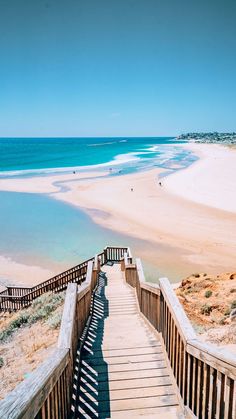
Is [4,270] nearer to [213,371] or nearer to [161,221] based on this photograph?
[161,221]

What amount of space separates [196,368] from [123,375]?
Answer: 133 cm

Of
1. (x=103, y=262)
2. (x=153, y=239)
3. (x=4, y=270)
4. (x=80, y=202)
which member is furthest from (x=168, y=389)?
(x=80, y=202)

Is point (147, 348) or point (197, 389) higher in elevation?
point (197, 389)

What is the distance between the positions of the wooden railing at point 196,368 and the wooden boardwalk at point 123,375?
0.25 m

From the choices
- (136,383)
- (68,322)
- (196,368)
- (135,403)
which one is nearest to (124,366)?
(136,383)

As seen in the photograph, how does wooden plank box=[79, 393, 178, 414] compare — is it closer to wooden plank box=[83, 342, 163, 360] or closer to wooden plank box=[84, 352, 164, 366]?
wooden plank box=[84, 352, 164, 366]

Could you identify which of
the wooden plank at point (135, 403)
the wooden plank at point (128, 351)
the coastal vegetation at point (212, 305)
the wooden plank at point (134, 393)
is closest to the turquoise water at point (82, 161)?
the coastal vegetation at point (212, 305)

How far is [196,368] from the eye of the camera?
11.2ft

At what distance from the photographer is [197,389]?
3402 millimetres

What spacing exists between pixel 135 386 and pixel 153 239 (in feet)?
53.9

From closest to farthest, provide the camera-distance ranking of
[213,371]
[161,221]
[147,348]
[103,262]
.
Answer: [213,371] → [147,348] → [103,262] → [161,221]

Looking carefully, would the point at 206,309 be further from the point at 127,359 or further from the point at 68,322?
the point at 68,322

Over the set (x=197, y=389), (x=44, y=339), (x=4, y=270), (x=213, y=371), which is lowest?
(x=4, y=270)

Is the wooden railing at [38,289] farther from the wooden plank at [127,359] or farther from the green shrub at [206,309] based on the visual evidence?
the wooden plank at [127,359]
